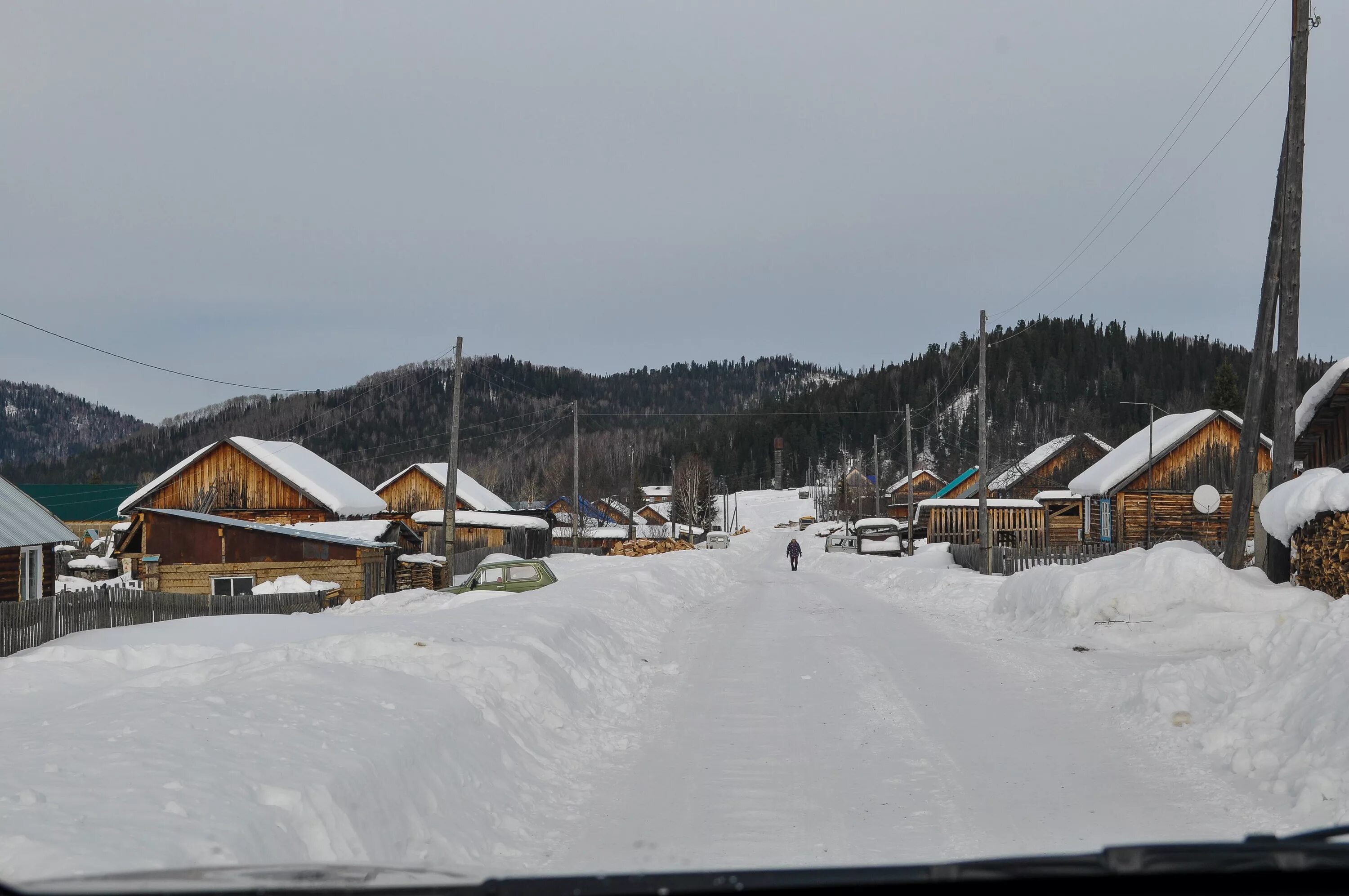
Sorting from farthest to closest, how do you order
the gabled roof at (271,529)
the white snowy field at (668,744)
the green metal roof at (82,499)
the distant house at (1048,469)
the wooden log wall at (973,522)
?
1. the green metal roof at (82,499)
2. the distant house at (1048,469)
3. the wooden log wall at (973,522)
4. the gabled roof at (271,529)
5. the white snowy field at (668,744)

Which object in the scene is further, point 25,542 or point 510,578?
point 25,542

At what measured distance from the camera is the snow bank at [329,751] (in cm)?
474

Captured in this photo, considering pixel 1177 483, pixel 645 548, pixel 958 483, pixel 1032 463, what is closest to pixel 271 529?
pixel 645 548

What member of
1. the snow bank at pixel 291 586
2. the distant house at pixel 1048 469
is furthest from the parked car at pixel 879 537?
the snow bank at pixel 291 586

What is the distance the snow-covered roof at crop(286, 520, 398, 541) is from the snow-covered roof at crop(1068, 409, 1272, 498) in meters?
32.6

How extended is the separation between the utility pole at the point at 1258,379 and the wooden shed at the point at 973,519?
114 feet

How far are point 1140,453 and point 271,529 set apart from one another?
127ft

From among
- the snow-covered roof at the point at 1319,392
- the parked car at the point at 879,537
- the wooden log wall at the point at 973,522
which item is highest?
the snow-covered roof at the point at 1319,392

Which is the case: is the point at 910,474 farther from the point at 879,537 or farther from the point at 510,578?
the point at 510,578

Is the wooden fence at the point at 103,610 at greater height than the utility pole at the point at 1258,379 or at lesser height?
lesser

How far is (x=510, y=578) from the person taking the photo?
910 inches

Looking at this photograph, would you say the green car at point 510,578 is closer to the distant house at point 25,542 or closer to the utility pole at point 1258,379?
the distant house at point 25,542

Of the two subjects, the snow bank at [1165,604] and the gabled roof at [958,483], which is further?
the gabled roof at [958,483]

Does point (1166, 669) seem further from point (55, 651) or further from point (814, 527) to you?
point (814, 527)
